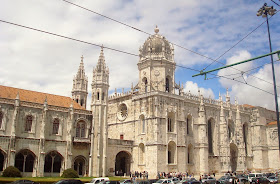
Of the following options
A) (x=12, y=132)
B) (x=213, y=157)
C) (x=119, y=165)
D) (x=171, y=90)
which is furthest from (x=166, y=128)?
(x=12, y=132)

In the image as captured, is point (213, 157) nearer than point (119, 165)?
No

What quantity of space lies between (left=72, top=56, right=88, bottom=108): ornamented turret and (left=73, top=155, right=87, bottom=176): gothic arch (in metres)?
12.2

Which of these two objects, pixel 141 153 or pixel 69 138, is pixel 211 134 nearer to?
pixel 141 153

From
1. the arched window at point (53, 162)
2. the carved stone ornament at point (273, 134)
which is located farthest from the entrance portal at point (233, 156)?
the arched window at point (53, 162)

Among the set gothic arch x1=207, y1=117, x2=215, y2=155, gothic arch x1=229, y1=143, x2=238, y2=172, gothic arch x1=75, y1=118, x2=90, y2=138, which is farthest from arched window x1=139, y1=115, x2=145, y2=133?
gothic arch x1=229, y1=143, x2=238, y2=172

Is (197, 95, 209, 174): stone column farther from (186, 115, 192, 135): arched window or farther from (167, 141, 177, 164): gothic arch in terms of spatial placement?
(167, 141, 177, 164): gothic arch

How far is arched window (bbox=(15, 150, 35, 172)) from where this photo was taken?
37688 mm

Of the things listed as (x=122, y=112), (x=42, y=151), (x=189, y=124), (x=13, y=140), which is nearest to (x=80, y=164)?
(x=42, y=151)

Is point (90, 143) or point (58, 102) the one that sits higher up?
point (58, 102)

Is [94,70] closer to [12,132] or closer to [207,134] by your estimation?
[12,132]

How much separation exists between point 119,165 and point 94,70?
15051 millimetres

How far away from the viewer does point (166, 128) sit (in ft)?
148

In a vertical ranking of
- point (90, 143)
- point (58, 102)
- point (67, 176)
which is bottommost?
point (67, 176)

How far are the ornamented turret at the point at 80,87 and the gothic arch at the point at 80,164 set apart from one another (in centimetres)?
1223
